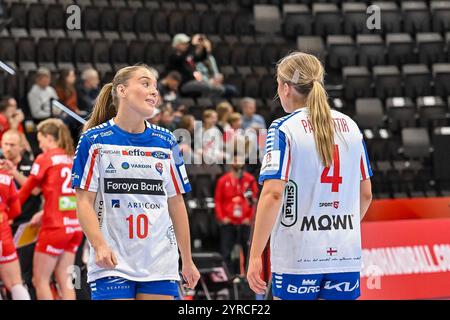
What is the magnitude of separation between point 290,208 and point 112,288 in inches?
37.5

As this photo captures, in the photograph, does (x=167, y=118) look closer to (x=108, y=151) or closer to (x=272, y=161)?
(x=108, y=151)

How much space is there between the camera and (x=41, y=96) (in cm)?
1263

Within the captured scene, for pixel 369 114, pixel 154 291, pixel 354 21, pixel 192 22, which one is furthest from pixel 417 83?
pixel 154 291

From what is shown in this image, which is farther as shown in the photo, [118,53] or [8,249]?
[118,53]

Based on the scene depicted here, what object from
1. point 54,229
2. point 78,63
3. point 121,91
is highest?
point 78,63

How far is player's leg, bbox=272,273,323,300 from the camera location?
4504 mm

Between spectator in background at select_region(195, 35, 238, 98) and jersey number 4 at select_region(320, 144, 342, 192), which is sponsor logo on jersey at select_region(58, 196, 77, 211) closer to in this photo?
jersey number 4 at select_region(320, 144, 342, 192)

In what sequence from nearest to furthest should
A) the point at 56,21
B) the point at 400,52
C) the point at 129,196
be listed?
the point at 129,196
the point at 56,21
the point at 400,52

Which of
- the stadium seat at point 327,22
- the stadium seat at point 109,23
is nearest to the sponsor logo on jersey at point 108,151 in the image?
the stadium seat at point 109,23

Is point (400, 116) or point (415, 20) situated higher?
point (415, 20)

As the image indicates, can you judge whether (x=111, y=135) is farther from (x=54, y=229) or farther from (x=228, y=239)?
(x=228, y=239)

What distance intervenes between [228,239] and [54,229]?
323 cm
